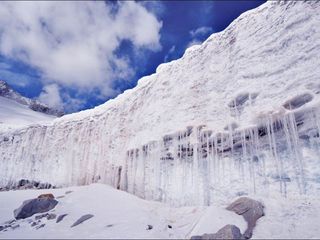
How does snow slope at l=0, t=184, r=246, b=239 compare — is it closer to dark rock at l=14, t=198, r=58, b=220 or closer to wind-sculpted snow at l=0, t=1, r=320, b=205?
dark rock at l=14, t=198, r=58, b=220

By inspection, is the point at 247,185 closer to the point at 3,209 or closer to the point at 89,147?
the point at 89,147

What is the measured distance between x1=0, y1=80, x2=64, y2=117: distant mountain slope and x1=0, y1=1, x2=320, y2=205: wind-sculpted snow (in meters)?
30.8

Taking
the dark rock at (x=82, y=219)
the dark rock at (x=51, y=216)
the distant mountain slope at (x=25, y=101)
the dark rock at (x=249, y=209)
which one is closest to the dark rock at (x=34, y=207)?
the dark rock at (x=51, y=216)

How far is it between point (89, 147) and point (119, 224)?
31.2ft

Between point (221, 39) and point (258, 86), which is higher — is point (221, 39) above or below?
above

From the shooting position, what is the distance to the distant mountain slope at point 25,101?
46.4 meters

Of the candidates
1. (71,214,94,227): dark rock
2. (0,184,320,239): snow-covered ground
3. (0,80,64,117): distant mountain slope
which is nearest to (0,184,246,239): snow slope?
(0,184,320,239): snow-covered ground

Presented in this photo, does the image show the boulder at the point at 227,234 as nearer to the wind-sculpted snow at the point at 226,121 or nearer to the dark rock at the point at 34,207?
the wind-sculpted snow at the point at 226,121

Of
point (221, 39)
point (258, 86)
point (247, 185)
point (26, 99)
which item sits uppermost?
point (26, 99)

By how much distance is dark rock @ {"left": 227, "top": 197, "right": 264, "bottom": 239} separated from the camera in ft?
31.0

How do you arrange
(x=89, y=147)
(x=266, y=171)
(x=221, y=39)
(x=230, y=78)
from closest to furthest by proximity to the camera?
(x=266, y=171)
(x=230, y=78)
(x=221, y=39)
(x=89, y=147)

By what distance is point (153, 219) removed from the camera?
37.0ft

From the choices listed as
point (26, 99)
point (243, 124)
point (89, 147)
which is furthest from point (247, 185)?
point (26, 99)

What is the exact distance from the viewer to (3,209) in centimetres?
1565
